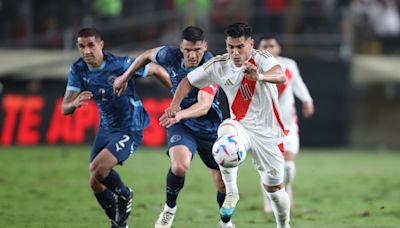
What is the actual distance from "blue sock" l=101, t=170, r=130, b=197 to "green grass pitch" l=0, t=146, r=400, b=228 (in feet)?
2.57

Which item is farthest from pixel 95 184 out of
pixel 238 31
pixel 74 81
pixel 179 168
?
pixel 238 31

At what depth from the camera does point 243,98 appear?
978 centimetres

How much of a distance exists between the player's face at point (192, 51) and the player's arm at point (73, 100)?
124 centimetres

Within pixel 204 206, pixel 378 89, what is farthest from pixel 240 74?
pixel 378 89

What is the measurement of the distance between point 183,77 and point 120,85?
840mm

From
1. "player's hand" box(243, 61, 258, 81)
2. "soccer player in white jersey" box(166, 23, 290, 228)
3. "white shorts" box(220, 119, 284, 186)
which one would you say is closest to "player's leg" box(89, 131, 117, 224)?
"soccer player in white jersey" box(166, 23, 290, 228)

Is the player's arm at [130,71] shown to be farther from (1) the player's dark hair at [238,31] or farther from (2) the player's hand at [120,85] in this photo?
(1) the player's dark hair at [238,31]

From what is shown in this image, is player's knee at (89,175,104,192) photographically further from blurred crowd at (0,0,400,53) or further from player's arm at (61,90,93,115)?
blurred crowd at (0,0,400,53)

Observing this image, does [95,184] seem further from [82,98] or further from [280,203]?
[280,203]

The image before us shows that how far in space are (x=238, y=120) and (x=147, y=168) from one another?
953 centimetres

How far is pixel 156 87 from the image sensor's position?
23.8m

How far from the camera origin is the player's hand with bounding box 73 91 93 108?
1004cm

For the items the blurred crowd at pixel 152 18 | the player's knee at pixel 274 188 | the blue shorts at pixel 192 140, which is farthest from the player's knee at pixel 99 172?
the blurred crowd at pixel 152 18

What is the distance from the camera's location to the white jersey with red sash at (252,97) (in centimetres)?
970
